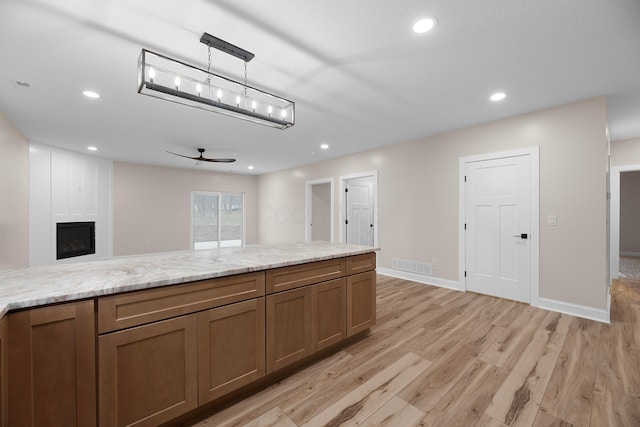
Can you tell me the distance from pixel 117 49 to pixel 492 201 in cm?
457

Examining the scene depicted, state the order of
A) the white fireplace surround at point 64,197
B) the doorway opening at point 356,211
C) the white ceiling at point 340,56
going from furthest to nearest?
the doorway opening at point 356,211 → the white fireplace surround at point 64,197 → the white ceiling at point 340,56

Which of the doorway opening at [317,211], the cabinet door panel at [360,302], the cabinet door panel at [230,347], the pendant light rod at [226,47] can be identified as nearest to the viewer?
the cabinet door panel at [230,347]

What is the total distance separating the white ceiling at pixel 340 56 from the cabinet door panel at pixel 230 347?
1.96 meters

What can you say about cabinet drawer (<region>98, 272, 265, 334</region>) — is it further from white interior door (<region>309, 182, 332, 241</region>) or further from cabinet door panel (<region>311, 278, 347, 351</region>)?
white interior door (<region>309, 182, 332, 241</region>)

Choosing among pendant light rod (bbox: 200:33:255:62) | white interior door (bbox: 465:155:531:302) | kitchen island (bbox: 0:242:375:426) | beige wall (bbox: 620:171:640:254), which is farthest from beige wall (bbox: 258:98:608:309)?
beige wall (bbox: 620:171:640:254)

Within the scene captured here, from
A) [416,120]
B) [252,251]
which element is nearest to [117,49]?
[252,251]

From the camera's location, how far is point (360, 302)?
2.53 m

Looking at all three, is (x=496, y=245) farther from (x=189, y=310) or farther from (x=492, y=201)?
(x=189, y=310)

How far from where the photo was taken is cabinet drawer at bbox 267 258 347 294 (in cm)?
189

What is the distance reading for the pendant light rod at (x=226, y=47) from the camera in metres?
1.96

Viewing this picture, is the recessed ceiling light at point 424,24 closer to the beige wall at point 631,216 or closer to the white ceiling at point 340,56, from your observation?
the white ceiling at point 340,56

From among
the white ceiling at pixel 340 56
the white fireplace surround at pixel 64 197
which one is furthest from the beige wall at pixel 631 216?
the white fireplace surround at pixel 64 197

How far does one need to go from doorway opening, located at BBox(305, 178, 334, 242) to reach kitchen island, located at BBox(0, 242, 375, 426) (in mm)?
4803

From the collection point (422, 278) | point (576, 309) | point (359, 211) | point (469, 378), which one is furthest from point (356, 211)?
point (469, 378)
